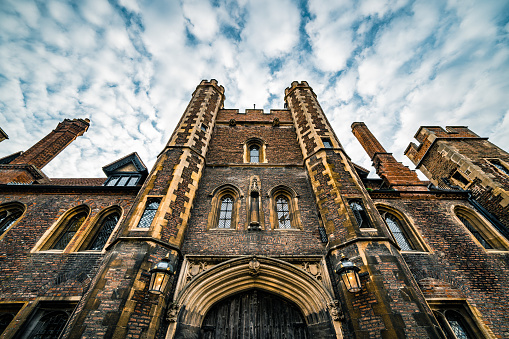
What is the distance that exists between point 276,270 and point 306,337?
158 centimetres

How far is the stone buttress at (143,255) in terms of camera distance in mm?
4363

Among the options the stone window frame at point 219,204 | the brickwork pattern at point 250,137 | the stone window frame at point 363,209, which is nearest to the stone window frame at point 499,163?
Result: the stone window frame at point 363,209

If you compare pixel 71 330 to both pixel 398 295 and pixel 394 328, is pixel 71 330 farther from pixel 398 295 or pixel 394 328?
pixel 398 295

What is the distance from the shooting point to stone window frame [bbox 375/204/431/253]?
24.2ft

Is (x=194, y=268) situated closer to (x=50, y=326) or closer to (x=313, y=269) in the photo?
(x=313, y=269)

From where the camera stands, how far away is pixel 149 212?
654cm

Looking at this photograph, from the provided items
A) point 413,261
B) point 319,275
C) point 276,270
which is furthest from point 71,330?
point 413,261

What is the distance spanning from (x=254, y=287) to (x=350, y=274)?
249 centimetres

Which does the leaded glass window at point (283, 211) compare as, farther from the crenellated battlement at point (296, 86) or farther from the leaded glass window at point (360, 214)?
the crenellated battlement at point (296, 86)

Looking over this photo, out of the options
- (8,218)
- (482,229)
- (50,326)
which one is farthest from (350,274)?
(8,218)

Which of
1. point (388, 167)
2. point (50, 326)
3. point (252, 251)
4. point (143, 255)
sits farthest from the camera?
point (388, 167)

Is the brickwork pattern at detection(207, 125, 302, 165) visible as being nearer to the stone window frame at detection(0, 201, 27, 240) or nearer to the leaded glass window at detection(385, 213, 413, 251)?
the leaded glass window at detection(385, 213, 413, 251)

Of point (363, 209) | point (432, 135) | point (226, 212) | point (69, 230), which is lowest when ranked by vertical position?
point (363, 209)

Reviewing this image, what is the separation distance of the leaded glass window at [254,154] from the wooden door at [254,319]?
604cm
